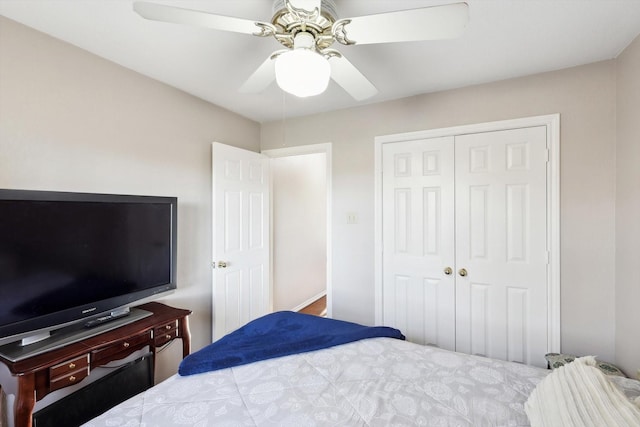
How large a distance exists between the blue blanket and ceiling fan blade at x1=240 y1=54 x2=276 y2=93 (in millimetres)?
1410

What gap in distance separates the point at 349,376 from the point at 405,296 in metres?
1.44

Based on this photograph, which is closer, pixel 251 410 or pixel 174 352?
pixel 251 410

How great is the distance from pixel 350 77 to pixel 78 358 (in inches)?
76.8

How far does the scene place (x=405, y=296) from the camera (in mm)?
2602

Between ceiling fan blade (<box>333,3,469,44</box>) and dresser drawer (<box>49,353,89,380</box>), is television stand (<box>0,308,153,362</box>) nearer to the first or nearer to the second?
dresser drawer (<box>49,353,89,380</box>)

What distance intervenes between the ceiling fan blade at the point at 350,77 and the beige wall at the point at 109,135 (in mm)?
1502

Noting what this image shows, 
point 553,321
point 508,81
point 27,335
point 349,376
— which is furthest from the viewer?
point 508,81

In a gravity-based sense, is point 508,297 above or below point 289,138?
below

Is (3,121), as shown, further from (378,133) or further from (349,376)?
(378,133)

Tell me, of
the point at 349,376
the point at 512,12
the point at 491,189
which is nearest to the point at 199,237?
the point at 349,376

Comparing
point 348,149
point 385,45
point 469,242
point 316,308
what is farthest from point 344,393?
point 316,308

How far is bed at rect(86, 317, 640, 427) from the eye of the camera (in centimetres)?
104

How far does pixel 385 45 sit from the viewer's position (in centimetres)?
175

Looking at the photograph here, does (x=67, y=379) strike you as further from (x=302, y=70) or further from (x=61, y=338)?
(x=302, y=70)
